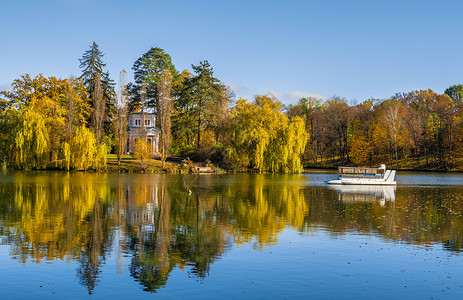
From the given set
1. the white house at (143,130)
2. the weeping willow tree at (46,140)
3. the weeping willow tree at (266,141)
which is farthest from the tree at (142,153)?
the weeping willow tree at (266,141)

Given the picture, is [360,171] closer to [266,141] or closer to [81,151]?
[266,141]

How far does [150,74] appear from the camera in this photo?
306 feet

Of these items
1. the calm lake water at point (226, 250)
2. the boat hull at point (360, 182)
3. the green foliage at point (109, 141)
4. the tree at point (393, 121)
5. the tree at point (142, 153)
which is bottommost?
the calm lake water at point (226, 250)

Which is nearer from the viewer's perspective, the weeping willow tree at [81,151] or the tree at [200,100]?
the weeping willow tree at [81,151]

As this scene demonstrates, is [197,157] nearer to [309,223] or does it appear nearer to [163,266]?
[309,223]

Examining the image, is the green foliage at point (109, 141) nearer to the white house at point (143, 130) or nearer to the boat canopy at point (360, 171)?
the white house at point (143, 130)

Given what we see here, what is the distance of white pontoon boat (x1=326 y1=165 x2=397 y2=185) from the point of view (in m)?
48.8

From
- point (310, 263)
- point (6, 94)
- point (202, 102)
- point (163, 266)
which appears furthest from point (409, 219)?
point (6, 94)

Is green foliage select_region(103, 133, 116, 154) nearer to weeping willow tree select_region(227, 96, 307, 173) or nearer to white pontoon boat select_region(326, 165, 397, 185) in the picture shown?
weeping willow tree select_region(227, 96, 307, 173)

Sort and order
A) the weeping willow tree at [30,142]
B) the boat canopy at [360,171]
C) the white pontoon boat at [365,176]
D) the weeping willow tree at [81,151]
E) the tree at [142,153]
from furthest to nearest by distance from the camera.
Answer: the tree at [142,153] → the weeping willow tree at [81,151] → the weeping willow tree at [30,142] → the boat canopy at [360,171] → the white pontoon boat at [365,176]

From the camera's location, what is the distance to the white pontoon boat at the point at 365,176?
48822 mm

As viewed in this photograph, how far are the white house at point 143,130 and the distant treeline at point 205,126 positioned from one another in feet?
5.50

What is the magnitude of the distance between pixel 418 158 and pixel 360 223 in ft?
253

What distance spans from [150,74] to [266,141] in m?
35.7
